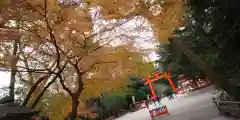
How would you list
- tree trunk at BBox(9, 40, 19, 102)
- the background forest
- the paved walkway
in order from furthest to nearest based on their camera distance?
the paved walkway, tree trunk at BBox(9, 40, 19, 102), the background forest

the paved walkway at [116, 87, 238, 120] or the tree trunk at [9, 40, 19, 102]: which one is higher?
the tree trunk at [9, 40, 19, 102]

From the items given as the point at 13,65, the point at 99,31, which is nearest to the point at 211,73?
the point at 99,31

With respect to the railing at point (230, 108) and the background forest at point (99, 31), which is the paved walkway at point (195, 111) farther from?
the background forest at point (99, 31)

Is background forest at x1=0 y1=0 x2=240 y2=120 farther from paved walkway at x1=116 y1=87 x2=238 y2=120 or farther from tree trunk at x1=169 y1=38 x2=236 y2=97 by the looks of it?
paved walkway at x1=116 y1=87 x2=238 y2=120

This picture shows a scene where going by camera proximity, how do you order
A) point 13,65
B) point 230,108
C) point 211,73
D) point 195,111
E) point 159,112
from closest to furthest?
point 13,65, point 230,108, point 211,73, point 195,111, point 159,112

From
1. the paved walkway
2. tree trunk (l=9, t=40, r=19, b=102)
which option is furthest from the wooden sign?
tree trunk (l=9, t=40, r=19, b=102)

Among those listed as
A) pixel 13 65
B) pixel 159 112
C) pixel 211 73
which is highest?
pixel 13 65

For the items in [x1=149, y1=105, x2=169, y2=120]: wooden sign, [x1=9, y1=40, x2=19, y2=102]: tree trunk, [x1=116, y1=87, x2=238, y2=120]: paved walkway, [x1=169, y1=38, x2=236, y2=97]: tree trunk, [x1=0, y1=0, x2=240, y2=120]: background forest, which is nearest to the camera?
[x1=0, y1=0, x2=240, y2=120]: background forest

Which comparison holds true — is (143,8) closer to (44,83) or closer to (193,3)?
(193,3)

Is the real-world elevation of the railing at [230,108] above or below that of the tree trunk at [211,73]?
below

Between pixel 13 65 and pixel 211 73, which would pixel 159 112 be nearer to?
pixel 211 73

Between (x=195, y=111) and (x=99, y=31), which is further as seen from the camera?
(x=195, y=111)

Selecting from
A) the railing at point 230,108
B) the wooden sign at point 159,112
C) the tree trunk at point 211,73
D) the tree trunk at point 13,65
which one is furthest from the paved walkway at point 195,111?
the tree trunk at point 13,65

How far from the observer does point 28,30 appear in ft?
21.8
